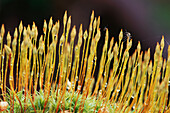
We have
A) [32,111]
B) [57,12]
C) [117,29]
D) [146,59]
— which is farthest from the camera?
[57,12]

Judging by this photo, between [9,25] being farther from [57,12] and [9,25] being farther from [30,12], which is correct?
[57,12]

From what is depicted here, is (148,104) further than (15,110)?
No

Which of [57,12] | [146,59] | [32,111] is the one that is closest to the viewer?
[146,59]

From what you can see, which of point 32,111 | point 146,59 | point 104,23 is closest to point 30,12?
point 104,23

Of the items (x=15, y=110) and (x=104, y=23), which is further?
(x=104, y=23)

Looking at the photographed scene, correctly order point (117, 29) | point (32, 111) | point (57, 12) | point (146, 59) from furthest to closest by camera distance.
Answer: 1. point (57, 12)
2. point (117, 29)
3. point (32, 111)
4. point (146, 59)

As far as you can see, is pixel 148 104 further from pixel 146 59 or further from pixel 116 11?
pixel 116 11

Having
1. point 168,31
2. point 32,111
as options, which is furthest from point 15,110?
point 168,31

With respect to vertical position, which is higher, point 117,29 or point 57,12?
point 57,12

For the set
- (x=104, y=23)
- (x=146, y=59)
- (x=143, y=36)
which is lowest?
(x=146, y=59)
